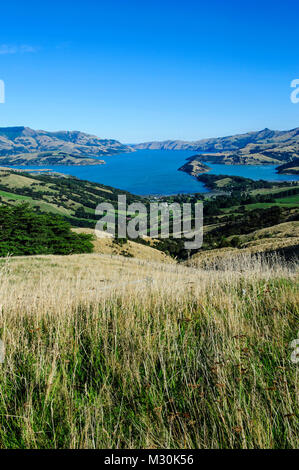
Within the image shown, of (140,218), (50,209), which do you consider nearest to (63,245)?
(140,218)

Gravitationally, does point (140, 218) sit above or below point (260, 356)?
below

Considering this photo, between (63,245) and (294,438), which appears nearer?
(294,438)

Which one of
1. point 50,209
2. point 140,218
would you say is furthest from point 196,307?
point 50,209

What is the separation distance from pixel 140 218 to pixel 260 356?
15191 cm

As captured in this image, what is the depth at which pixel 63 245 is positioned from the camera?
6512 centimetres

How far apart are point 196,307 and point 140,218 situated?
150 meters

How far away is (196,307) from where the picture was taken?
461 centimetres

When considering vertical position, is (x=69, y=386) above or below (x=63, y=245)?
above

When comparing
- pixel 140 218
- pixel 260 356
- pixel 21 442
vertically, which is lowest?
pixel 140 218

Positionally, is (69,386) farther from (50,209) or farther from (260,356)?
(50,209)
